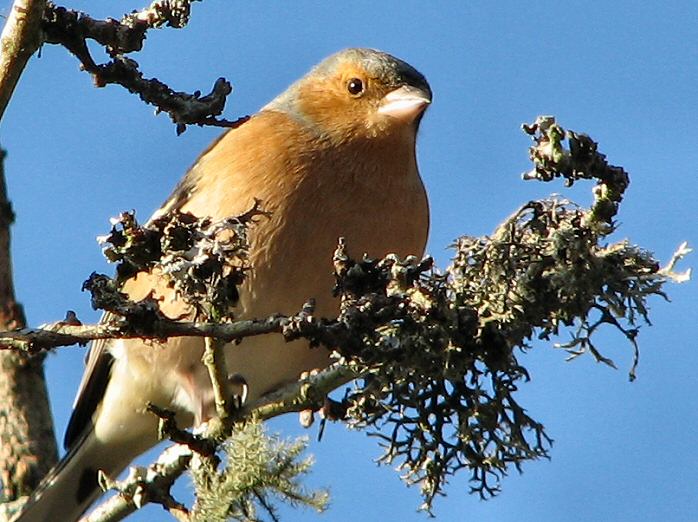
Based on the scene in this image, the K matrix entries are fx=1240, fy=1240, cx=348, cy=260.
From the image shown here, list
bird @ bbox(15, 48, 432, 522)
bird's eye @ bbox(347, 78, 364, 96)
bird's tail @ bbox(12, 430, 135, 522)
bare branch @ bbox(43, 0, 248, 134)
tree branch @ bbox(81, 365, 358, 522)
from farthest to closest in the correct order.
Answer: bird's eye @ bbox(347, 78, 364, 96) < bird's tail @ bbox(12, 430, 135, 522) < bird @ bbox(15, 48, 432, 522) < tree branch @ bbox(81, 365, 358, 522) < bare branch @ bbox(43, 0, 248, 134)

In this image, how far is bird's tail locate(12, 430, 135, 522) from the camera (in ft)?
18.5

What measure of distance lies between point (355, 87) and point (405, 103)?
38 centimetres

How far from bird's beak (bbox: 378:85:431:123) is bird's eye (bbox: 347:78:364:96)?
161 millimetres

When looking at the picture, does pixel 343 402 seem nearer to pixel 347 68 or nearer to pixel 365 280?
pixel 365 280

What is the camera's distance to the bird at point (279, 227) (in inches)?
217

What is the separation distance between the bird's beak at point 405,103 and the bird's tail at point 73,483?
224 centimetres

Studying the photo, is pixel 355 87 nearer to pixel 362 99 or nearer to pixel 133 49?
pixel 362 99

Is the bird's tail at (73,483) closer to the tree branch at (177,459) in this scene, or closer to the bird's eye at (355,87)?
the tree branch at (177,459)

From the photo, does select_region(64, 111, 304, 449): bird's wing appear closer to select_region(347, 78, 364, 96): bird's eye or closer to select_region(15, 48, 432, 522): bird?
select_region(15, 48, 432, 522): bird

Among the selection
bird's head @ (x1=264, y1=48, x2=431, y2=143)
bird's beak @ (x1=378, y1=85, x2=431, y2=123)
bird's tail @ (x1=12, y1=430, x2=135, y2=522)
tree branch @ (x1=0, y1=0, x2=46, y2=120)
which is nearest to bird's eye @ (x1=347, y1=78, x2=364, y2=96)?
bird's head @ (x1=264, y1=48, x2=431, y2=143)

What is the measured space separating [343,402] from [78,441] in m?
2.45

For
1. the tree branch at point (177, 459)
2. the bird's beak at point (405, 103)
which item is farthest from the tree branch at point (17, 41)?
the bird's beak at point (405, 103)

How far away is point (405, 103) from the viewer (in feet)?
20.3

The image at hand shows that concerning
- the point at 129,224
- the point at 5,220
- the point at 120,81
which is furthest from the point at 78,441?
the point at 129,224
